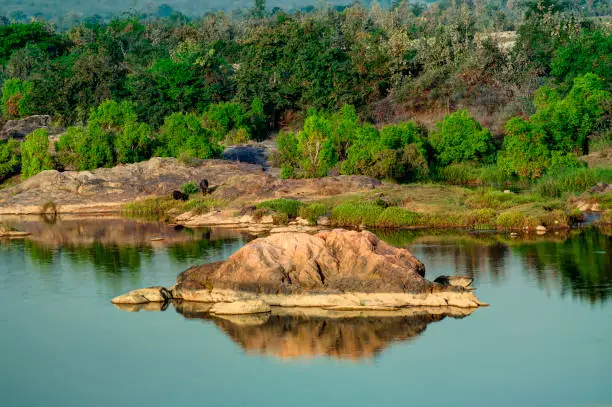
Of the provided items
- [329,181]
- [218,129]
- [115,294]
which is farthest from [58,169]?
[115,294]

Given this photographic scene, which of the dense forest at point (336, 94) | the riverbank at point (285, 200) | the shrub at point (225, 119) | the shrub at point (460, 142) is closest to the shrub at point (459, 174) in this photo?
the dense forest at point (336, 94)

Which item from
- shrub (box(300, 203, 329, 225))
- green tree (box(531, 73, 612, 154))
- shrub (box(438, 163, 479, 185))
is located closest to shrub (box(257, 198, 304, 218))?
shrub (box(300, 203, 329, 225))

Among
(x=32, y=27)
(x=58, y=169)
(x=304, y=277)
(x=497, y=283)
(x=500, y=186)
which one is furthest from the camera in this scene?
(x=32, y=27)

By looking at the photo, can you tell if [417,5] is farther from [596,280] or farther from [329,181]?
[596,280]

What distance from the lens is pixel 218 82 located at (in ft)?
232

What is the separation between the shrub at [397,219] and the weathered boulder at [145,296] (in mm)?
13493

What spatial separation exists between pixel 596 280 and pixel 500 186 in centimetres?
1845

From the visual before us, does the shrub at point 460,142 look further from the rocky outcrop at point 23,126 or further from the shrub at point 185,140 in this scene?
the rocky outcrop at point 23,126

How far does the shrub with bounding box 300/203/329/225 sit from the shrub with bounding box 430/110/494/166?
1235 cm

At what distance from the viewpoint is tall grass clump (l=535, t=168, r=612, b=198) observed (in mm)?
43000

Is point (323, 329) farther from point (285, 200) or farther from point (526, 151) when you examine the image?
point (526, 151)

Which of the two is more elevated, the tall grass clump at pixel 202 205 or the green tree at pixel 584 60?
the green tree at pixel 584 60

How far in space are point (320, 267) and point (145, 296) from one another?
4663 millimetres

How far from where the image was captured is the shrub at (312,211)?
39844 mm
